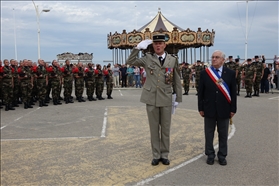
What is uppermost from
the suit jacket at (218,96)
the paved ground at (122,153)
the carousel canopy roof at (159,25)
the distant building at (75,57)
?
the carousel canopy roof at (159,25)

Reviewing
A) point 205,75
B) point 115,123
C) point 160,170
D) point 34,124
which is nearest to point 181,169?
point 160,170

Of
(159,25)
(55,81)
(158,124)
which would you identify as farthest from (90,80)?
(159,25)

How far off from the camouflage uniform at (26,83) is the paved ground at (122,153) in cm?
265

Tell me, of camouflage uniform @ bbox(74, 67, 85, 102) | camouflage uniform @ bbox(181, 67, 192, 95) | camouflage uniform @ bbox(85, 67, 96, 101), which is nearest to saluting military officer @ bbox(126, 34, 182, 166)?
camouflage uniform @ bbox(74, 67, 85, 102)

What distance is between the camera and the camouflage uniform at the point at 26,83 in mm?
11750

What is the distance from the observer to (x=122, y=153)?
216 inches

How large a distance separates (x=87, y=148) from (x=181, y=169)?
2.25 metres

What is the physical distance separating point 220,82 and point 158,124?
1.24m

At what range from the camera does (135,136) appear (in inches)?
266

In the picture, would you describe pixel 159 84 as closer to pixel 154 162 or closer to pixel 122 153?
pixel 154 162

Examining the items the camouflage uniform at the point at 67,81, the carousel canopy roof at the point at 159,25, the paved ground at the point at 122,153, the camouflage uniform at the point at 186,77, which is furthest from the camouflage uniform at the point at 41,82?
the carousel canopy roof at the point at 159,25

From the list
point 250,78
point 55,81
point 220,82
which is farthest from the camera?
point 250,78

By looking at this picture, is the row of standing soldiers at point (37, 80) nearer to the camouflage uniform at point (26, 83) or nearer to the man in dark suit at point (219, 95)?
the camouflage uniform at point (26, 83)

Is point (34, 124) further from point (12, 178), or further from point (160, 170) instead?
point (160, 170)
